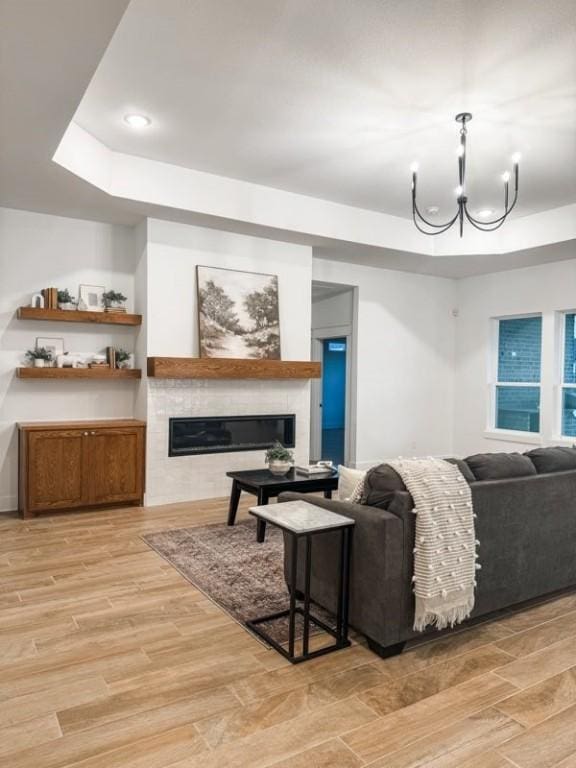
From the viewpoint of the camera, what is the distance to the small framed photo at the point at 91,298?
548 centimetres

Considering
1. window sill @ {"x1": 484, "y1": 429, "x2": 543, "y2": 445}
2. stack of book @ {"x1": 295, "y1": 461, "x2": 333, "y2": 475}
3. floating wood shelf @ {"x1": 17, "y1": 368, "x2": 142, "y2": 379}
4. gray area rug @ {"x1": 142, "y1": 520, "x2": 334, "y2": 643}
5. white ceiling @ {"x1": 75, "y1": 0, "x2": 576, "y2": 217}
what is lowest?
gray area rug @ {"x1": 142, "y1": 520, "x2": 334, "y2": 643}

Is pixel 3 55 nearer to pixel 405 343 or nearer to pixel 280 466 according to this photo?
pixel 280 466

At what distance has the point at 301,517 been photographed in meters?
2.59

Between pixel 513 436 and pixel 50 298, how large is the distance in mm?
5923

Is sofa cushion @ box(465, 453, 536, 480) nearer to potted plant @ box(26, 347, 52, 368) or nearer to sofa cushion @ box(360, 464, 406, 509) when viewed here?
sofa cushion @ box(360, 464, 406, 509)

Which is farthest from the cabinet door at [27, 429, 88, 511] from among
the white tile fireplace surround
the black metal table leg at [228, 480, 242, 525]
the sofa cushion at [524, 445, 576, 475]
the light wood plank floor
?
the sofa cushion at [524, 445, 576, 475]

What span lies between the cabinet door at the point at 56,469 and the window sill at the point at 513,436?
541 cm

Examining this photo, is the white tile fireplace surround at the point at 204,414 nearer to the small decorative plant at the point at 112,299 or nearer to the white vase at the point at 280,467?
the small decorative plant at the point at 112,299

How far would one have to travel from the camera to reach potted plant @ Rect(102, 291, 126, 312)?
5.56 metres

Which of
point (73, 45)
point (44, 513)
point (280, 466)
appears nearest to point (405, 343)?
point (280, 466)

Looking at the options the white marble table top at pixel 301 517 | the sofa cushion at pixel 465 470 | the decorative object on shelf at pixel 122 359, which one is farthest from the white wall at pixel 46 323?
the sofa cushion at pixel 465 470

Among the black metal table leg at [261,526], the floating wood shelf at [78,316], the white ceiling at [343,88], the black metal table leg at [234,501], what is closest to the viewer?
the white ceiling at [343,88]

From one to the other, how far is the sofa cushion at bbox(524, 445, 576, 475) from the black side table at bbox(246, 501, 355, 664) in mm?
1275

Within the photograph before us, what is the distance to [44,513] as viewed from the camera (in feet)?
16.6
